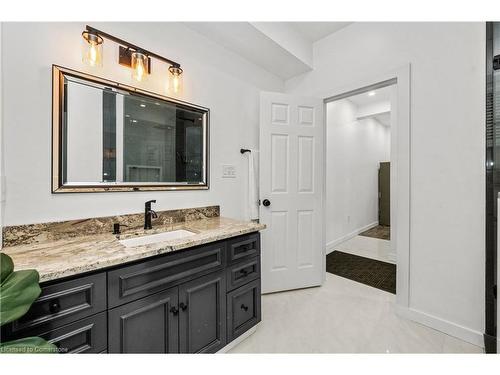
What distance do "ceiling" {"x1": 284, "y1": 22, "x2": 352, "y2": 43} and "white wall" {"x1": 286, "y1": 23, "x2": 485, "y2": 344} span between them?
459 mm

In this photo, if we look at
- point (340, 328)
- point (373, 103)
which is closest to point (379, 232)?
point (373, 103)

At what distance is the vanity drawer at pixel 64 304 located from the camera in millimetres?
834

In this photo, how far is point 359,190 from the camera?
4605mm

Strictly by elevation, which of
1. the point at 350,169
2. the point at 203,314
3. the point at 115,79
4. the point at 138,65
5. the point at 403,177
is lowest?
the point at 203,314

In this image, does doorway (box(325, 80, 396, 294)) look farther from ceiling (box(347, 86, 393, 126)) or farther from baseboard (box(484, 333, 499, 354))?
baseboard (box(484, 333, 499, 354))

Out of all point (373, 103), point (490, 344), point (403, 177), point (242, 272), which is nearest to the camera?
point (490, 344)

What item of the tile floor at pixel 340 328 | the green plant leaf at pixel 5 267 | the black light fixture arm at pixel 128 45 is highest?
the black light fixture arm at pixel 128 45

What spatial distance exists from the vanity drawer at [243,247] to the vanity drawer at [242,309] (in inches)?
8.9

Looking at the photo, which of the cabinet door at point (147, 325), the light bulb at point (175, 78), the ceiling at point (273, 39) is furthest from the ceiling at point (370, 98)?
Answer: the cabinet door at point (147, 325)

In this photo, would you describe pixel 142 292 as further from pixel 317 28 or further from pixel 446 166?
pixel 317 28

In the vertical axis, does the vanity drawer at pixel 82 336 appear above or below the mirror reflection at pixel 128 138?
below

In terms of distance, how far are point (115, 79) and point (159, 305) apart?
149cm

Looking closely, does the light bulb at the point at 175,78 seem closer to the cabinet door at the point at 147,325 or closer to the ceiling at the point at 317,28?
the ceiling at the point at 317,28

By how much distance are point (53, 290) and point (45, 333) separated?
6.6 inches
